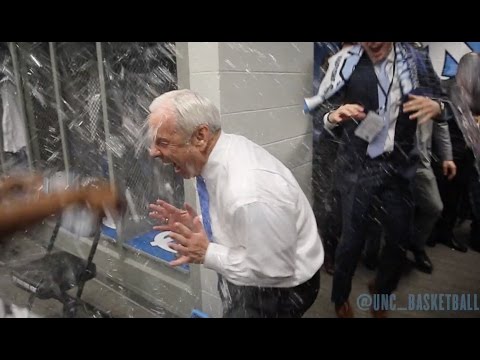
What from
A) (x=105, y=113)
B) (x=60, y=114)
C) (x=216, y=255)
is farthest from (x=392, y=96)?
(x=60, y=114)

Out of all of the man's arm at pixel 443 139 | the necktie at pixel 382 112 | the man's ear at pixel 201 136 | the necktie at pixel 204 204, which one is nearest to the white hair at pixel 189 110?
the man's ear at pixel 201 136

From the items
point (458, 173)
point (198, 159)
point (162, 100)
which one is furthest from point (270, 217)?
point (458, 173)

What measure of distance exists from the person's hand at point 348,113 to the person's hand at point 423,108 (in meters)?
0.12

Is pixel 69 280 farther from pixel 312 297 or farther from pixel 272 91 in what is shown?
pixel 272 91

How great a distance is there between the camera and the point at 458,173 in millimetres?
772

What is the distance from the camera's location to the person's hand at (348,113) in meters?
0.80

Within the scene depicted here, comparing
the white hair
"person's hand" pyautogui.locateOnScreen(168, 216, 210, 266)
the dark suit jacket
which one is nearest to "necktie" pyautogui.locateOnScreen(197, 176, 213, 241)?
"person's hand" pyautogui.locateOnScreen(168, 216, 210, 266)

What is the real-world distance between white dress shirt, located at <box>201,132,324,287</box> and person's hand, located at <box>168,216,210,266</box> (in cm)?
3

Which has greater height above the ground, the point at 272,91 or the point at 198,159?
the point at 272,91

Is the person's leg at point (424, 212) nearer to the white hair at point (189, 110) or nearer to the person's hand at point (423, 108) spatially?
the person's hand at point (423, 108)

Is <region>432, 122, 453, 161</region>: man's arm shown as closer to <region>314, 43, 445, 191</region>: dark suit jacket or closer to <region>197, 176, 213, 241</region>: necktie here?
<region>314, 43, 445, 191</region>: dark suit jacket

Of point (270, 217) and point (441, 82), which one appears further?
point (441, 82)

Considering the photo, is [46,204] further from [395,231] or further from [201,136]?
[395,231]
